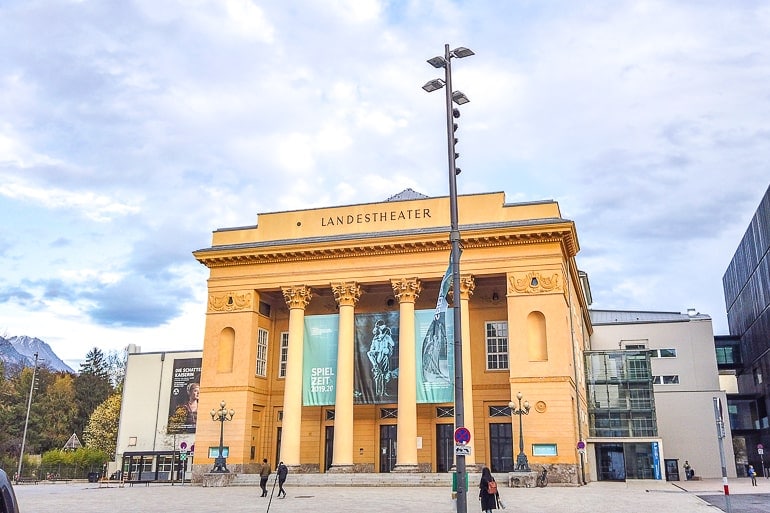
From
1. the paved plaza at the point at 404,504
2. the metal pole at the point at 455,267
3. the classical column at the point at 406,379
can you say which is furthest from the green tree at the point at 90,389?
the metal pole at the point at 455,267

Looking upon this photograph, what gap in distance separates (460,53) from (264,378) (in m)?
29.6

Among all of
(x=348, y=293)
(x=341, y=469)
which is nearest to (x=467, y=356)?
(x=348, y=293)

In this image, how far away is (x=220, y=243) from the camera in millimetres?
42094

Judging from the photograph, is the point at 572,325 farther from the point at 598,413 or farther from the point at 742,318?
the point at 742,318

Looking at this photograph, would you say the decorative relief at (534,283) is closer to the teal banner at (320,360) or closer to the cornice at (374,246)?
the cornice at (374,246)

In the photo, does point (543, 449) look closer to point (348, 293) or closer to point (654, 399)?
point (348, 293)

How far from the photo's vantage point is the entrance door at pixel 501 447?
36750 mm

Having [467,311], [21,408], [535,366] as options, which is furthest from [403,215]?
[21,408]

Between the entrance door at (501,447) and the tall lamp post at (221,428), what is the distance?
14.7 metres

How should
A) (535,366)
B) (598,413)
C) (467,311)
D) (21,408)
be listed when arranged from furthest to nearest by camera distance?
(21,408) → (598,413) → (467,311) → (535,366)

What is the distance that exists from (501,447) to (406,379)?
6.76m

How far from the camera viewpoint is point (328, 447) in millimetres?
39938

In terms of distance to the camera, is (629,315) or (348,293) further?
(629,315)

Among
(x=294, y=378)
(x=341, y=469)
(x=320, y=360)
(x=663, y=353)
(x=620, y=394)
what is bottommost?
(x=341, y=469)
